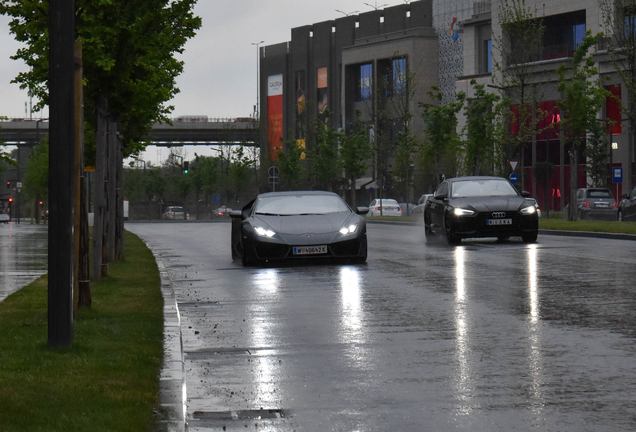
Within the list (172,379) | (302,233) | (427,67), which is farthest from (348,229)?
(427,67)

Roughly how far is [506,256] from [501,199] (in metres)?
4.83

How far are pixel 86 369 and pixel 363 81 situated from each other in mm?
110080

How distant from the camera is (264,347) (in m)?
8.58

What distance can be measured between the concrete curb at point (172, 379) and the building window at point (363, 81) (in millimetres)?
104356

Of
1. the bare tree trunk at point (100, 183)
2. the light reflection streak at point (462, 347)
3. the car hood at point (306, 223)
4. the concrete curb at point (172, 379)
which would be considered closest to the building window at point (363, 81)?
the car hood at point (306, 223)

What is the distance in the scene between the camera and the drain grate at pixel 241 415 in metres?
5.88

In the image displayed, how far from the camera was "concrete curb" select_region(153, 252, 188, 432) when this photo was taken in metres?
5.68

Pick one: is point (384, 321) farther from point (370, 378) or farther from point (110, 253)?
point (110, 253)

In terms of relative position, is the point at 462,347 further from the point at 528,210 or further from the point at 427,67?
the point at 427,67

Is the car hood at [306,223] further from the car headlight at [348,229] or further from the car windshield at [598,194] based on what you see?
the car windshield at [598,194]

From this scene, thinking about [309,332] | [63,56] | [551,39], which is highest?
[551,39]

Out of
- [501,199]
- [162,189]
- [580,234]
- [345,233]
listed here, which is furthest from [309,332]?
[162,189]

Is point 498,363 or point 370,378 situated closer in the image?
point 370,378

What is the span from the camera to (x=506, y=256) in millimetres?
19500
